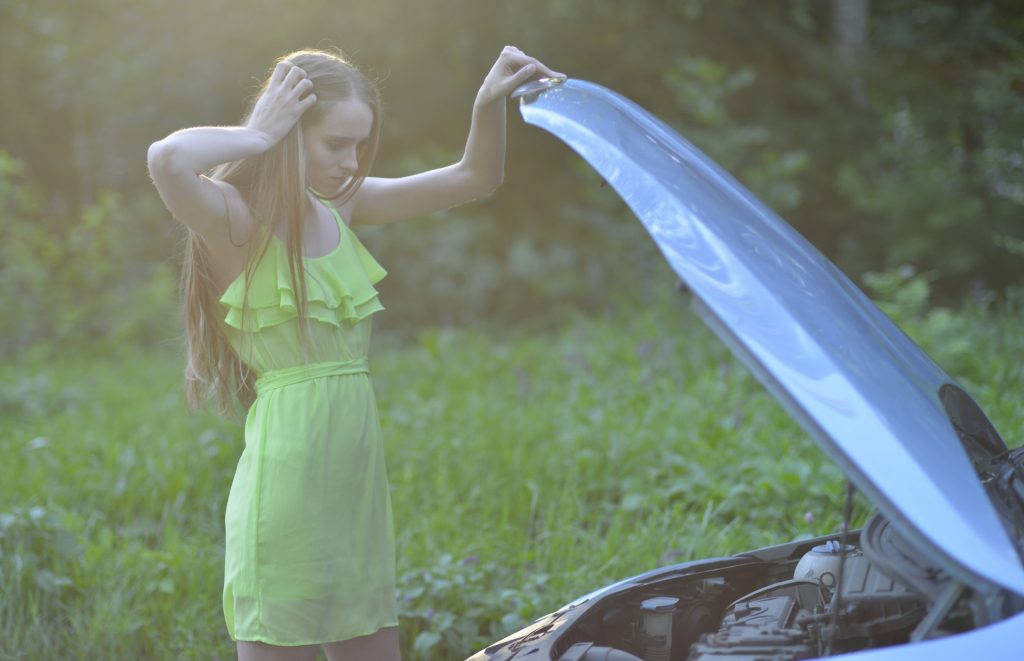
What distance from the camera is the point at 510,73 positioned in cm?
231

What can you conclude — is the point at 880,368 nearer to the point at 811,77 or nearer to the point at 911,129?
the point at 911,129

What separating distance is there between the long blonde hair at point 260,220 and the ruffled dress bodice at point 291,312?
0.07ft

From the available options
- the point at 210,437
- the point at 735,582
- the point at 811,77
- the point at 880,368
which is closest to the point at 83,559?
the point at 210,437

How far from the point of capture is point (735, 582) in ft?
6.98

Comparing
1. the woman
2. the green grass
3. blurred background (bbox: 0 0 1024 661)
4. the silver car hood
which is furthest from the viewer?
blurred background (bbox: 0 0 1024 661)

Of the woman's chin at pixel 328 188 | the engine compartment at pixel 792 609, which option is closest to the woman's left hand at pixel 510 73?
the woman's chin at pixel 328 188

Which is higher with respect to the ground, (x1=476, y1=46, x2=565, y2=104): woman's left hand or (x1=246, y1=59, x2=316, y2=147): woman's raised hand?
(x1=476, y1=46, x2=565, y2=104): woman's left hand

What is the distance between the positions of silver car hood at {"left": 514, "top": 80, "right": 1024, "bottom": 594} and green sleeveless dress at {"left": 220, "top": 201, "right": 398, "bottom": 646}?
0.62 metres

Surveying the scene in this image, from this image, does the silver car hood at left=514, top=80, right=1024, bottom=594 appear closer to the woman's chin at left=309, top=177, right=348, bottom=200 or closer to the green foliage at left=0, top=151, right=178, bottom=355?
the woman's chin at left=309, top=177, right=348, bottom=200

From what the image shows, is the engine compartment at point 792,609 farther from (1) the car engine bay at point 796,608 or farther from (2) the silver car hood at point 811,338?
(2) the silver car hood at point 811,338

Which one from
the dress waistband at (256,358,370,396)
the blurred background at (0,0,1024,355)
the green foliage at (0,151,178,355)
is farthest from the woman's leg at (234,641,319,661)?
the green foliage at (0,151,178,355)

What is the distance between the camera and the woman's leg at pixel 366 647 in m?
2.10

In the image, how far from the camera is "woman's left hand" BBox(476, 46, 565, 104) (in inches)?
89.1

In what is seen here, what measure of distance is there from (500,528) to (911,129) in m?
6.22
